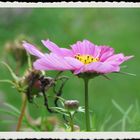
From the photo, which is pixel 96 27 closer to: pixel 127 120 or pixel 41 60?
pixel 127 120

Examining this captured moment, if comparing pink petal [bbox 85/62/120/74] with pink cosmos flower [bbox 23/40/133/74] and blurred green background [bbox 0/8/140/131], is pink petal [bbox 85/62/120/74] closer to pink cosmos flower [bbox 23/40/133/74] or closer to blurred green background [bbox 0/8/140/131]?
pink cosmos flower [bbox 23/40/133/74]

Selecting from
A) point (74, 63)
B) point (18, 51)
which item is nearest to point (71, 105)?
point (74, 63)

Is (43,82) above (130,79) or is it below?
above

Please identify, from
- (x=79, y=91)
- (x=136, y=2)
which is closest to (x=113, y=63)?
(x=136, y=2)

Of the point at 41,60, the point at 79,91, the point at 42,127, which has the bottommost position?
the point at 79,91

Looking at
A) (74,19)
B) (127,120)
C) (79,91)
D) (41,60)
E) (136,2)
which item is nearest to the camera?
(41,60)

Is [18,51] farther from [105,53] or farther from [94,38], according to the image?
[94,38]

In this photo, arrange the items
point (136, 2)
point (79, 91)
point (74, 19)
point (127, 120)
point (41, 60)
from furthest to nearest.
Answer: point (74, 19) → point (79, 91) → point (136, 2) → point (127, 120) → point (41, 60)

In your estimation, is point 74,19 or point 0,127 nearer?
point 0,127

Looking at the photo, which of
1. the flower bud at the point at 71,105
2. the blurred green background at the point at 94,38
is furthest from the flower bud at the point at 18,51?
the flower bud at the point at 71,105
